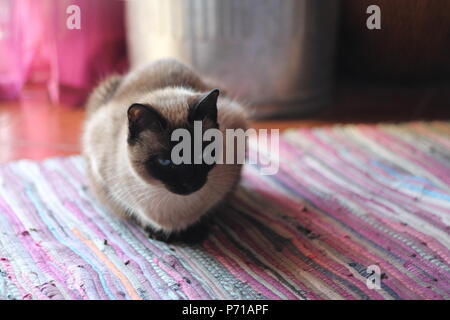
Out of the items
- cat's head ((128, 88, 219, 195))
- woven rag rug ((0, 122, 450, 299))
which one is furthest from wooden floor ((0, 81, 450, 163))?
cat's head ((128, 88, 219, 195))

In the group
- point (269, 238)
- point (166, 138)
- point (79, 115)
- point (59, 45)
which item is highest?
point (59, 45)

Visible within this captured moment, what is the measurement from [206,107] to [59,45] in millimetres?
1140

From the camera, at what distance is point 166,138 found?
1.04 m

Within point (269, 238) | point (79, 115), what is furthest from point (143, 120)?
point (79, 115)

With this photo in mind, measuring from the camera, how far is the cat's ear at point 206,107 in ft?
3.40

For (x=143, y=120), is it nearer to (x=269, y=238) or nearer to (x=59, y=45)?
(x=269, y=238)

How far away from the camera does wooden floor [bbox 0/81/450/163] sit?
5.70ft

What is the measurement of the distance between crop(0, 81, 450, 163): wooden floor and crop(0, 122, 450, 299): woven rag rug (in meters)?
0.19

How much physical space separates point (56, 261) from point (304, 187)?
2.13ft

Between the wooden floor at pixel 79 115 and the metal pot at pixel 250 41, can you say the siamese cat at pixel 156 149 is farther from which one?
the metal pot at pixel 250 41

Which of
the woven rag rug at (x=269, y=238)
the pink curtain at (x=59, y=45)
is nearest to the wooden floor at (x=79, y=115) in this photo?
the pink curtain at (x=59, y=45)

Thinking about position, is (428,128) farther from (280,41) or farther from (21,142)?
(21,142)

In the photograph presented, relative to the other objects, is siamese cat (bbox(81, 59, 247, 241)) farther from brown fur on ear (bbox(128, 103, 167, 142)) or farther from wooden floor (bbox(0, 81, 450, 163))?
wooden floor (bbox(0, 81, 450, 163))

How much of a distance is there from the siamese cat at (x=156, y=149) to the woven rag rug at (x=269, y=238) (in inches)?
2.8
